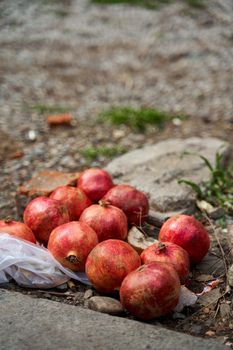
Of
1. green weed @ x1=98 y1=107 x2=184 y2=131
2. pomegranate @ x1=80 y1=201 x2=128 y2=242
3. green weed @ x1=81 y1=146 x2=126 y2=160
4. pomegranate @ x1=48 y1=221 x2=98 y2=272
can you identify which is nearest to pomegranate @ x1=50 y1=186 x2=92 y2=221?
pomegranate @ x1=80 y1=201 x2=128 y2=242

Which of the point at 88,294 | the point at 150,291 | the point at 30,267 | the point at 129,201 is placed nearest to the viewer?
the point at 150,291

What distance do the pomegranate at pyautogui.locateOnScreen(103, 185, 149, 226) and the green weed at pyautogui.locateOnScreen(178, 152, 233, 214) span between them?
0.79m

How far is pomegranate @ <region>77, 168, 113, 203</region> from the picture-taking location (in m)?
4.13

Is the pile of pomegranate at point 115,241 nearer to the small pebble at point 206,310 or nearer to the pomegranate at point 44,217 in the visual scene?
the pomegranate at point 44,217

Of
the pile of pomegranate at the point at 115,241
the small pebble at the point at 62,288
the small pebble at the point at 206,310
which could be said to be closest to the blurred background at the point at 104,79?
the pile of pomegranate at the point at 115,241

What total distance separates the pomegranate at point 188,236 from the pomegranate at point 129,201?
324mm

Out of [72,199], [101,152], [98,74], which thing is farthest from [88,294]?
[98,74]

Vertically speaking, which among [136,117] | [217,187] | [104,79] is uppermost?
[217,187]

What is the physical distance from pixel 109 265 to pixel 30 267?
21.9 inches

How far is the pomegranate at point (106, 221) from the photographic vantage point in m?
3.61

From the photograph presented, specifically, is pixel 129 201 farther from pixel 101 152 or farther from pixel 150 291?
pixel 101 152

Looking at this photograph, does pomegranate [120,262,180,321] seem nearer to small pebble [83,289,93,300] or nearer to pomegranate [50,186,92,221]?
small pebble [83,289,93,300]

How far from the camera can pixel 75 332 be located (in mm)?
2855

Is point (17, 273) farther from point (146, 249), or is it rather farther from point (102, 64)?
point (102, 64)
